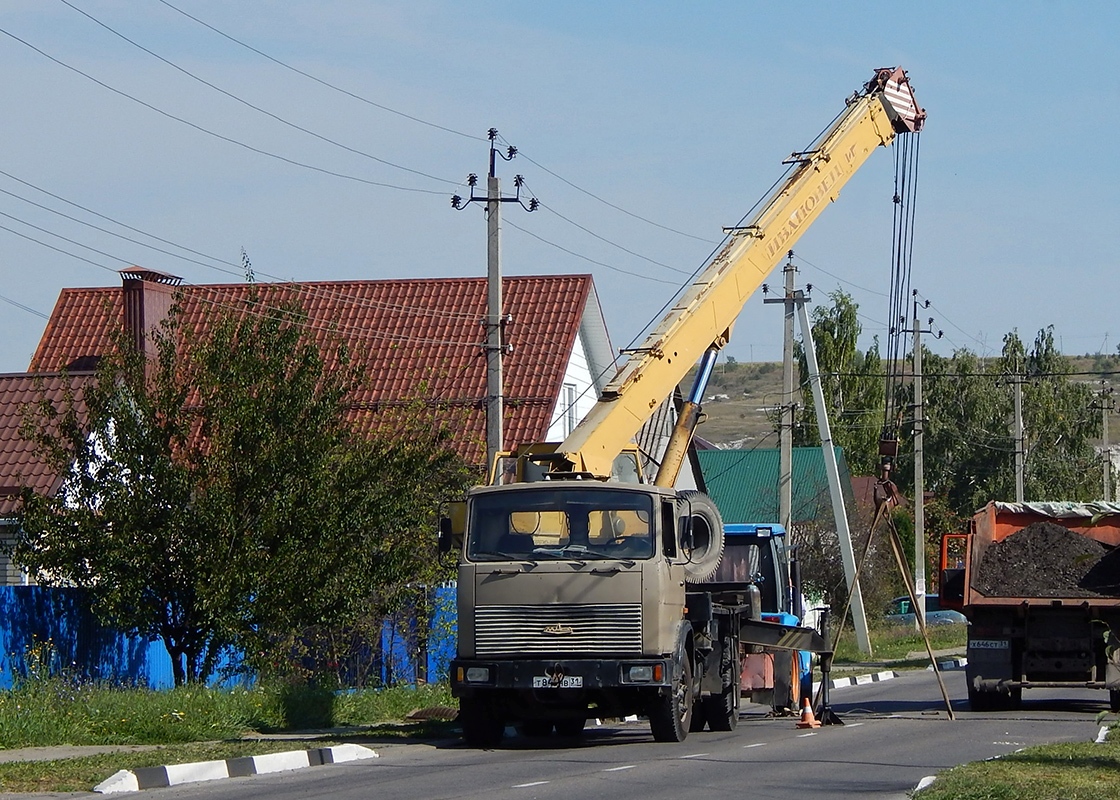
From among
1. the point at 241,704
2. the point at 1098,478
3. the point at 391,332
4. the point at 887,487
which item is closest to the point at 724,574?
the point at 887,487

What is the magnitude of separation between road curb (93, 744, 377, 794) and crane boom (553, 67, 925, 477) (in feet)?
13.0

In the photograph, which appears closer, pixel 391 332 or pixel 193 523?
pixel 193 523

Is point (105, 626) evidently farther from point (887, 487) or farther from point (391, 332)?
point (391, 332)

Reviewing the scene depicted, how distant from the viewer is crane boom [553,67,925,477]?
18984 mm

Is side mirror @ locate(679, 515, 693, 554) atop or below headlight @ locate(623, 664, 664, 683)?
atop

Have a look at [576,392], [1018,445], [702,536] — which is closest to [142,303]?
[576,392]

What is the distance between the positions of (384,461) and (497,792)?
9208 mm

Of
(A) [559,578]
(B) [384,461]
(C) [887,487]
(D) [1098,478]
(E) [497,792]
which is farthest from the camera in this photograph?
(D) [1098,478]

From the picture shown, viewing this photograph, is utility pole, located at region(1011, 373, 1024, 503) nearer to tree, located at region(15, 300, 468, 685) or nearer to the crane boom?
the crane boom

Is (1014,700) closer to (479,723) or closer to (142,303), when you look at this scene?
(479,723)

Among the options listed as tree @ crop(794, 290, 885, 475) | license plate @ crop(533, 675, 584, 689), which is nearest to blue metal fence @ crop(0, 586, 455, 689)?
license plate @ crop(533, 675, 584, 689)

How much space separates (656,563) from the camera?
671 inches

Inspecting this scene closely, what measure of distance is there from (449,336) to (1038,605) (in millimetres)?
19004

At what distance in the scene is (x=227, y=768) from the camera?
14859 mm
